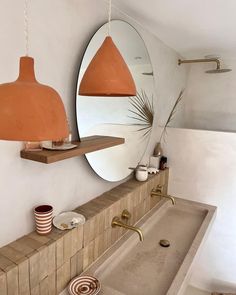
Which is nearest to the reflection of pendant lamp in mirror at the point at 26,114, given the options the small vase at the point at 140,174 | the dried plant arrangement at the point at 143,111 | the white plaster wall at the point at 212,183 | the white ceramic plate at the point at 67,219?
the white ceramic plate at the point at 67,219

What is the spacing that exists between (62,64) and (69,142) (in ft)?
1.10

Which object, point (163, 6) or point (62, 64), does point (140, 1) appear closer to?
point (163, 6)

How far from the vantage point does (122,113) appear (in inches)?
56.4

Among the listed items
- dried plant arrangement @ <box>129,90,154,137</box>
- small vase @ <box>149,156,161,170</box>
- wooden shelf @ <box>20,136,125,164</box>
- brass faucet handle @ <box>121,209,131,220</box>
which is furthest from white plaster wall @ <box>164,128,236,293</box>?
wooden shelf @ <box>20,136,125,164</box>

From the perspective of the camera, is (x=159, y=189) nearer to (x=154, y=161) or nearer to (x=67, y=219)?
(x=154, y=161)

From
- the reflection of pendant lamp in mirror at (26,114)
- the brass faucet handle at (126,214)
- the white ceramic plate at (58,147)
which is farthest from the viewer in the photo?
the brass faucet handle at (126,214)

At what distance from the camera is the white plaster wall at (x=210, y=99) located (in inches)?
94.1

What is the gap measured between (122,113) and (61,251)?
843 millimetres

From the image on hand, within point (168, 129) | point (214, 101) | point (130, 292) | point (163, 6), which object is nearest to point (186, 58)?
point (214, 101)

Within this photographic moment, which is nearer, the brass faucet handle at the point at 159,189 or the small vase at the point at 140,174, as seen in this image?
the small vase at the point at 140,174

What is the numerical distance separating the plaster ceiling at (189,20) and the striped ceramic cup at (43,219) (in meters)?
1.08

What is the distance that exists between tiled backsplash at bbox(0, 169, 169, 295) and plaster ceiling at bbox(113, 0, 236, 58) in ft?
3.46

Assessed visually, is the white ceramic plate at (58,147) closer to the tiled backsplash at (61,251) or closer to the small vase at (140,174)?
the tiled backsplash at (61,251)

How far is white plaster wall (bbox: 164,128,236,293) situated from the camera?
192 centimetres
